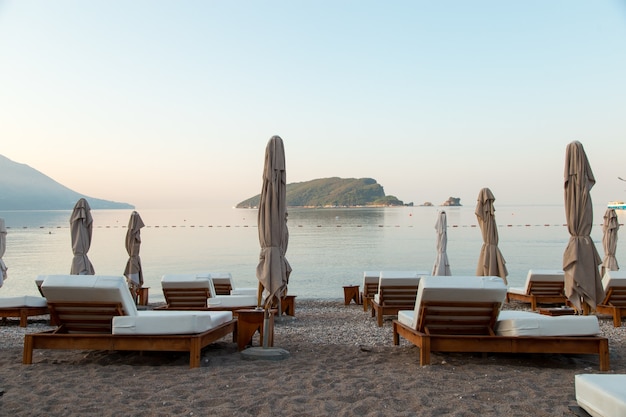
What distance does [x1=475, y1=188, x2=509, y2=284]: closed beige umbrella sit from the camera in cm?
1059

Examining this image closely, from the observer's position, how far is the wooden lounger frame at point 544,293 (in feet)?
33.4

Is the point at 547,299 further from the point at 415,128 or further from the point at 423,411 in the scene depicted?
the point at 415,128

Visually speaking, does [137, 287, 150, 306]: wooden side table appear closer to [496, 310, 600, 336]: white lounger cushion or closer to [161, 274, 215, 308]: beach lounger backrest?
[161, 274, 215, 308]: beach lounger backrest

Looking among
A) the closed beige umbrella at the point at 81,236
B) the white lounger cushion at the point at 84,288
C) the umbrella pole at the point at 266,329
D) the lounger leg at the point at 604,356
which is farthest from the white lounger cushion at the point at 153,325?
the closed beige umbrella at the point at 81,236

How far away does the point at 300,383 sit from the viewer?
178 inches

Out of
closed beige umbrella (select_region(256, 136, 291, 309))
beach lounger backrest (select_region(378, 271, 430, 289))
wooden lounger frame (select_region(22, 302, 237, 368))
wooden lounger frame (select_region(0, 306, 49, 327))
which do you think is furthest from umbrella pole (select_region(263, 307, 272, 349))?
wooden lounger frame (select_region(0, 306, 49, 327))

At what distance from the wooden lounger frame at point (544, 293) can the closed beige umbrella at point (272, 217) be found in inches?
219

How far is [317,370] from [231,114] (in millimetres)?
20776

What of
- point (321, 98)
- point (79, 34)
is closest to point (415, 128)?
point (321, 98)

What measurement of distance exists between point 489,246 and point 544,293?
4.17ft

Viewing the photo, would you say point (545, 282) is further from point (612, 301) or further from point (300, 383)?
point (300, 383)

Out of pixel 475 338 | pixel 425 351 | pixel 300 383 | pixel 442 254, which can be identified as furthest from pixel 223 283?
pixel 475 338

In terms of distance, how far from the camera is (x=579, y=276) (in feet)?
24.0

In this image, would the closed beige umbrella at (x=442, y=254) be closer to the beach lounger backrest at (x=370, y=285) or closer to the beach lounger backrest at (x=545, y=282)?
the beach lounger backrest at (x=370, y=285)
